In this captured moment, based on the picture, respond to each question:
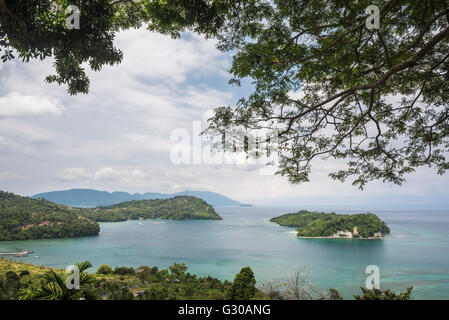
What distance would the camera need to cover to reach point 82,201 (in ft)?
534

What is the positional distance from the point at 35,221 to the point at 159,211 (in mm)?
43820

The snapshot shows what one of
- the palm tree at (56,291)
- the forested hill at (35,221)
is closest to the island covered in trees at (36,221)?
the forested hill at (35,221)

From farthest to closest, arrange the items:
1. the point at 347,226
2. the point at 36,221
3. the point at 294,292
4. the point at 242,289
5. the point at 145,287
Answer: the point at 347,226 < the point at 36,221 < the point at 145,287 < the point at 294,292 < the point at 242,289

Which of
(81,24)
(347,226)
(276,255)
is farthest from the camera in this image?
(347,226)

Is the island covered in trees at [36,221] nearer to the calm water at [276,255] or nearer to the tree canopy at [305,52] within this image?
the calm water at [276,255]

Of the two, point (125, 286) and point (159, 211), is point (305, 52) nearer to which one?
point (125, 286)

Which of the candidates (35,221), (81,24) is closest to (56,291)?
(81,24)

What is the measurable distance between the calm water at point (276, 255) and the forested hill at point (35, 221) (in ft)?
6.25

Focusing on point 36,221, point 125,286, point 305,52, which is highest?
point 305,52

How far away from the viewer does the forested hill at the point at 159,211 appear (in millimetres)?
80812

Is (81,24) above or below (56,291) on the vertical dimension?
above

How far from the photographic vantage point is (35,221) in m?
46.7
